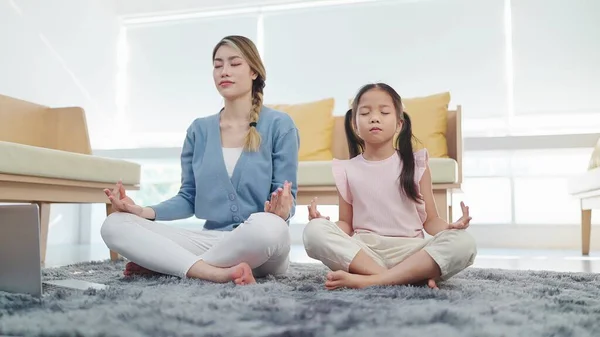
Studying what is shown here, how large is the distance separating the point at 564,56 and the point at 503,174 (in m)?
0.87

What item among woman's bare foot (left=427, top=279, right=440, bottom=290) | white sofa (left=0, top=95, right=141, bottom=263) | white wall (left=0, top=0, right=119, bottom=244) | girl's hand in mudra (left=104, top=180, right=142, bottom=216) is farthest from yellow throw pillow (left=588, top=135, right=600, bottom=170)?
white wall (left=0, top=0, right=119, bottom=244)

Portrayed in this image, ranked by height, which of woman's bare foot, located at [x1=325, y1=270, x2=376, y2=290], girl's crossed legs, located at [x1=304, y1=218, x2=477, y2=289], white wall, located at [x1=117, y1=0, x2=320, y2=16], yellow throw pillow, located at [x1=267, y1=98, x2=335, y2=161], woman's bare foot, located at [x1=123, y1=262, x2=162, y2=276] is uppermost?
white wall, located at [x1=117, y1=0, x2=320, y2=16]

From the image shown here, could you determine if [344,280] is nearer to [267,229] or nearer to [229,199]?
[267,229]

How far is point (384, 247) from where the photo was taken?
140 cm

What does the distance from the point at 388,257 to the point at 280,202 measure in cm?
30

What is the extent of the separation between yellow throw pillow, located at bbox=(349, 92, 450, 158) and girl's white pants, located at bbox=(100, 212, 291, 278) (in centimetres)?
171

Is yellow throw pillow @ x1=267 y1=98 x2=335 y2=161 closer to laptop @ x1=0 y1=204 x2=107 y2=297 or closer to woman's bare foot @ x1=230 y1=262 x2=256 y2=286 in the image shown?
woman's bare foot @ x1=230 y1=262 x2=256 y2=286

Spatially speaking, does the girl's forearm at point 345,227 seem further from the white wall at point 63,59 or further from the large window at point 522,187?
the white wall at point 63,59

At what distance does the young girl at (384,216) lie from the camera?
1.24 meters

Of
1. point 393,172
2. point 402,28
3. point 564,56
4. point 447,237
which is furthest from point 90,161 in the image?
point 564,56

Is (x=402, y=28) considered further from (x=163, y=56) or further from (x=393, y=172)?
(x=393, y=172)

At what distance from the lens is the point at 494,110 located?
388cm

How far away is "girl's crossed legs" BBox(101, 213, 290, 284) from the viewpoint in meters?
1.31

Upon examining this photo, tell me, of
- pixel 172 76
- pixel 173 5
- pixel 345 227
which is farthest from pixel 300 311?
pixel 173 5
